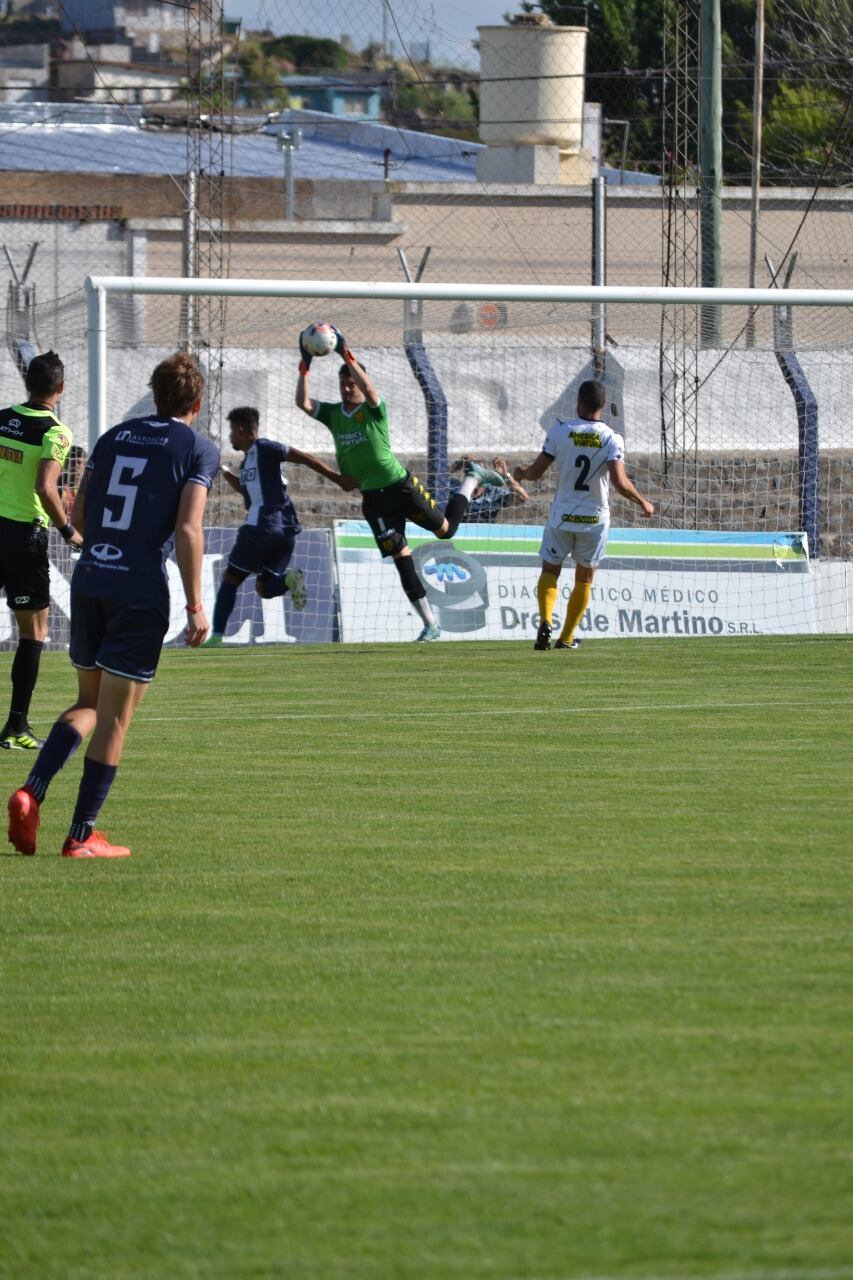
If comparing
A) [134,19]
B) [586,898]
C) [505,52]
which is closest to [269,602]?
[586,898]

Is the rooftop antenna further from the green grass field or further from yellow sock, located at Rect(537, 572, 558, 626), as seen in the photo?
the green grass field

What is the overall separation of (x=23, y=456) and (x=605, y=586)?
834cm

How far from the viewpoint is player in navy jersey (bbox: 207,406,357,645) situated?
16.7 meters

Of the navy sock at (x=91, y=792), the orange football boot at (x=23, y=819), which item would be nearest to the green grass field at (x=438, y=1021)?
the orange football boot at (x=23, y=819)

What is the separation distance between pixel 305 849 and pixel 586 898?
148 cm

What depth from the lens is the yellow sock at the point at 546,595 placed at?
16234 millimetres

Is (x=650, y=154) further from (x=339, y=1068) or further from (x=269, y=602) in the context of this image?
(x=339, y=1068)

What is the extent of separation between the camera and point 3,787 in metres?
9.58

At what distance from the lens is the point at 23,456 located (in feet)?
36.7

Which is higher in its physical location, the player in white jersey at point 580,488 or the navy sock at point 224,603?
the player in white jersey at point 580,488

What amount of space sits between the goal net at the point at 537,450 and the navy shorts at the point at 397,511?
5.53 feet

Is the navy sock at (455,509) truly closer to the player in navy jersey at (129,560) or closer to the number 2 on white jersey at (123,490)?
the player in navy jersey at (129,560)

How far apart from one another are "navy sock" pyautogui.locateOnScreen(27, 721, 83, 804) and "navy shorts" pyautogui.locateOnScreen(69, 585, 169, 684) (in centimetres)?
34

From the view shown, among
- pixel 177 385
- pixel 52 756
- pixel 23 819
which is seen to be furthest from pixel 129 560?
pixel 23 819
